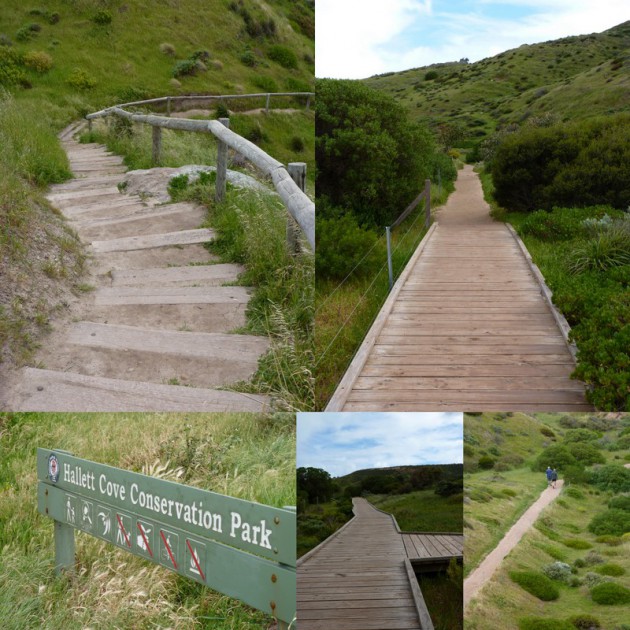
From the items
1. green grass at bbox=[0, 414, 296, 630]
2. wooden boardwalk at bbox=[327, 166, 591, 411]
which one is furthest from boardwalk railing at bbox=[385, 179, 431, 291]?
green grass at bbox=[0, 414, 296, 630]

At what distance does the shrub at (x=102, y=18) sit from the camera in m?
4.83

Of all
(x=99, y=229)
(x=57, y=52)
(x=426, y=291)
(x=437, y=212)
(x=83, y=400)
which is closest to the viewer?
(x=83, y=400)

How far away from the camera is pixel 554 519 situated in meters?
1.85

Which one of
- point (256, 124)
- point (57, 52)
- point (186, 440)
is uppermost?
point (57, 52)

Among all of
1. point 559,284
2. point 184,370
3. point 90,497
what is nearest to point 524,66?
point 559,284

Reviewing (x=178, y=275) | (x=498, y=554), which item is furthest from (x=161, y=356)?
(x=498, y=554)

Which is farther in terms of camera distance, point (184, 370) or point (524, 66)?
point (524, 66)

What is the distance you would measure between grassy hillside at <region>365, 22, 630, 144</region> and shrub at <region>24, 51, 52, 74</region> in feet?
8.14

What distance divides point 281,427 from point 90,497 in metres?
1.25

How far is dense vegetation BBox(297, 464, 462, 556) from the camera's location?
1.94 m

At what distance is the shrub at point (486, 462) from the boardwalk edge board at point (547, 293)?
1214mm

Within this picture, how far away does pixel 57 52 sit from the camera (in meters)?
4.91

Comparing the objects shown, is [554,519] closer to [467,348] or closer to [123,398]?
[467,348]

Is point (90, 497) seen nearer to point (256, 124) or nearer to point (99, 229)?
point (99, 229)
